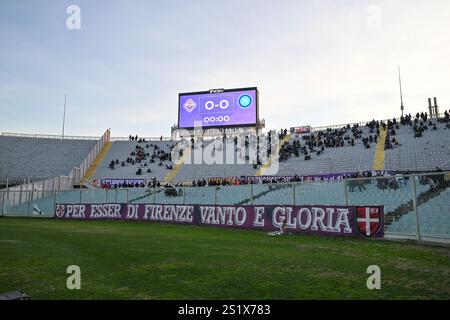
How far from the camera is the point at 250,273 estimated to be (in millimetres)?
8117

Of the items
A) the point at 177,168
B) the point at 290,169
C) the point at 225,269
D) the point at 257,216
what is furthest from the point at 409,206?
the point at 177,168

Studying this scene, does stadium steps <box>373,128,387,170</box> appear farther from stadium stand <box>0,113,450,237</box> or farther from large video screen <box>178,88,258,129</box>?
large video screen <box>178,88,258,129</box>

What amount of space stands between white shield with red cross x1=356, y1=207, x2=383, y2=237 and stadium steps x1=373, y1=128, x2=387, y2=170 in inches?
764

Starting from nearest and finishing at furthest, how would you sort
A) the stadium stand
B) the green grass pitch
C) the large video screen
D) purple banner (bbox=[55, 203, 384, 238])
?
the green grass pitch → the stadium stand → purple banner (bbox=[55, 203, 384, 238]) → the large video screen

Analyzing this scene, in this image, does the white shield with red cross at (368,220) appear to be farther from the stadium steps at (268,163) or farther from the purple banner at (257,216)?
the stadium steps at (268,163)

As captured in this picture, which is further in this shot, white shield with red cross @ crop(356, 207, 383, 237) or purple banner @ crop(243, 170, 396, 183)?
purple banner @ crop(243, 170, 396, 183)

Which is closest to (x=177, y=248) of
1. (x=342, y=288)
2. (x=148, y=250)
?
(x=148, y=250)

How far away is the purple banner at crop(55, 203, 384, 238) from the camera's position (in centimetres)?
1482

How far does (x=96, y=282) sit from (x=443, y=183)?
10.8m

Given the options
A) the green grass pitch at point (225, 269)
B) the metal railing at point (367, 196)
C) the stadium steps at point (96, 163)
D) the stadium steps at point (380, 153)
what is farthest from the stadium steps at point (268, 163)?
the green grass pitch at point (225, 269)

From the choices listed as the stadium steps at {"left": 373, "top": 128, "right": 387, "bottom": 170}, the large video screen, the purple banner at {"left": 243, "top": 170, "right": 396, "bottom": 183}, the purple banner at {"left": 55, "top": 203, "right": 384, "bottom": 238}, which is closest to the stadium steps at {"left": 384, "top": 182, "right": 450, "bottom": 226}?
the purple banner at {"left": 55, "top": 203, "right": 384, "bottom": 238}

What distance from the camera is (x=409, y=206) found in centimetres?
1361
